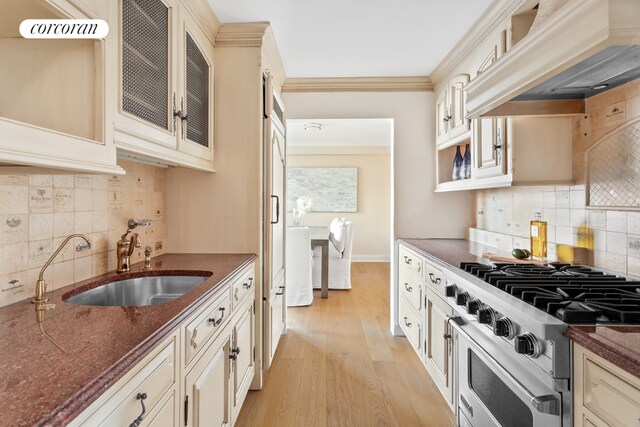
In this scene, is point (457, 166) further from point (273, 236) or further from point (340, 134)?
point (340, 134)

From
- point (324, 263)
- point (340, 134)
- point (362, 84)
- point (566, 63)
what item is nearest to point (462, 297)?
point (566, 63)

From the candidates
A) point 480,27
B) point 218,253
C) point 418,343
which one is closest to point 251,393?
point 218,253

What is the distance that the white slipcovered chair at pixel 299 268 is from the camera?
3.99 m

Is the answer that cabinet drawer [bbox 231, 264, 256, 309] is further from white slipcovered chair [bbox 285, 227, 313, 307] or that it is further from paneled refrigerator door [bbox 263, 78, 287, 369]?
white slipcovered chair [bbox 285, 227, 313, 307]

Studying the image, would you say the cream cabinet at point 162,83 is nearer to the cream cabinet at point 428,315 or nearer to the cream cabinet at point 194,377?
the cream cabinet at point 194,377

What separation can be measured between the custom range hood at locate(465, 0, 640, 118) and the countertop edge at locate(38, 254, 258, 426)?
1.39 meters

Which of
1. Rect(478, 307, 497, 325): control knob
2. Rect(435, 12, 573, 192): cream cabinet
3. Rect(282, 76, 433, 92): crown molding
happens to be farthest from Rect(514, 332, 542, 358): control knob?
Rect(282, 76, 433, 92): crown molding

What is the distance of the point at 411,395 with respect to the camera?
86.9 inches

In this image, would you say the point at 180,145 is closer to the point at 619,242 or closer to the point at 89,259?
the point at 89,259

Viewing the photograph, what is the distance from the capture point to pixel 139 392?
807 millimetres

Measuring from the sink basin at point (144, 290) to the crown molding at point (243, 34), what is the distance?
152cm

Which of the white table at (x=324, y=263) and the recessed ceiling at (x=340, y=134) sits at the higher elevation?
the recessed ceiling at (x=340, y=134)

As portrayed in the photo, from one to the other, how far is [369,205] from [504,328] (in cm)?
585

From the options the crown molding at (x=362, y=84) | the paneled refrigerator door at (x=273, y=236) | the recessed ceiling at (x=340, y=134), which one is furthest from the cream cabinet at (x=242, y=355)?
the recessed ceiling at (x=340, y=134)
